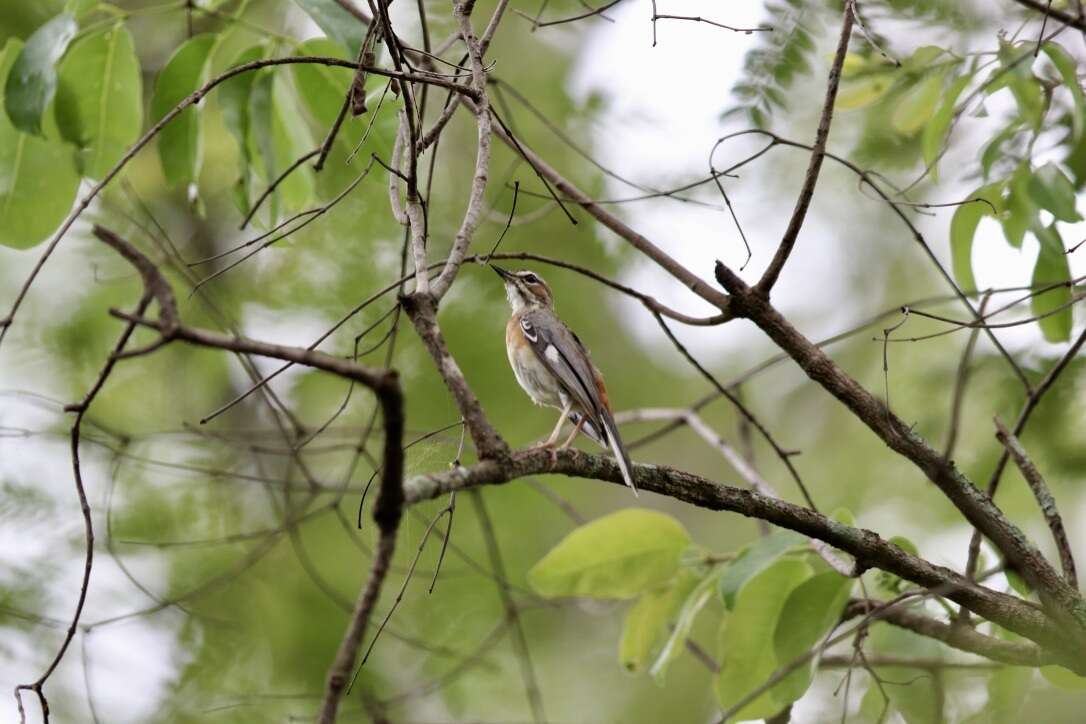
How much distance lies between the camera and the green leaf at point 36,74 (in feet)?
11.8

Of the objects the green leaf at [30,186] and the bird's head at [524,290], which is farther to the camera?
the bird's head at [524,290]

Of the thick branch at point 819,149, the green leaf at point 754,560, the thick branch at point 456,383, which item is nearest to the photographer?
the thick branch at point 456,383

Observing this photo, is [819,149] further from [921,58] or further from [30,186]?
[30,186]

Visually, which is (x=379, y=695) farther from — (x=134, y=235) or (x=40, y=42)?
(x=40, y=42)

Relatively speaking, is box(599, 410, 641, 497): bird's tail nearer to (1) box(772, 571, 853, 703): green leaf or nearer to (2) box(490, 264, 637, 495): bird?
(2) box(490, 264, 637, 495): bird

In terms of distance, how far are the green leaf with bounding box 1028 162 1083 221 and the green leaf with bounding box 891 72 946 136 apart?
3.00 feet

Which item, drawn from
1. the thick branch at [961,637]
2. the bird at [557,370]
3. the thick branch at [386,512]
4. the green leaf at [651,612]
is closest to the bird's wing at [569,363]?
the bird at [557,370]

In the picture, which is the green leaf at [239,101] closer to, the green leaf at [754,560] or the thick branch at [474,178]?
the thick branch at [474,178]

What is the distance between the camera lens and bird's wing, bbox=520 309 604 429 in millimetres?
4766

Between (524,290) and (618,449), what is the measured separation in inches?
90.9

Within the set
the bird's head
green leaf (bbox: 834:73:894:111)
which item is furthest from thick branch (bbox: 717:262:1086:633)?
the bird's head

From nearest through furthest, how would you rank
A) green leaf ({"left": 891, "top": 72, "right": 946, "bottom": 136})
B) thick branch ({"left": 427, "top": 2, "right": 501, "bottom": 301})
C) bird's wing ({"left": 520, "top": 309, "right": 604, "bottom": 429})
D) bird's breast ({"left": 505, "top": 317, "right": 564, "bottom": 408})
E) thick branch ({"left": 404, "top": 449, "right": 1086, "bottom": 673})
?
thick branch ({"left": 427, "top": 2, "right": 501, "bottom": 301}), thick branch ({"left": 404, "top": 449, "right": 1086, "bottom": 673}), green leaf ({"left": 891, "top": 72, "right": 946, "bottom": 136}), bird's wing ({"left": 520, "top": 309, "right": 604, "bottom": 429}), bird's breast ({"left": 505, "top": 317, "right": 564, "bottom": 408})

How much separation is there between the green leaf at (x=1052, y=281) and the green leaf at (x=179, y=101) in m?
3.19

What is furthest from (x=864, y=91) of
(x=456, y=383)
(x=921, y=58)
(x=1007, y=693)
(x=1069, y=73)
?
(x=456, y=383)
